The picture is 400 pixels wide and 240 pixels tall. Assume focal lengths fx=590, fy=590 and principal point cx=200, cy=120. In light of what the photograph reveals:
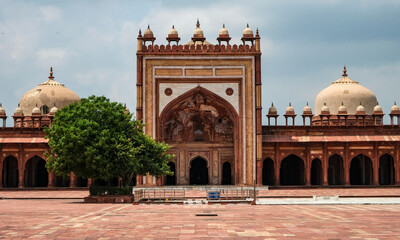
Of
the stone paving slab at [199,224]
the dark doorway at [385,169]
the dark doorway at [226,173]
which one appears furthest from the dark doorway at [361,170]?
the stone paving slab at [199,224]

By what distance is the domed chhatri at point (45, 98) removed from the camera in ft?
144

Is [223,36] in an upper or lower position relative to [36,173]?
upper

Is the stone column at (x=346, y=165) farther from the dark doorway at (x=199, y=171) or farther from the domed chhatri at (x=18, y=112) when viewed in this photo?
the domed chhatri at (x=18, y=112)

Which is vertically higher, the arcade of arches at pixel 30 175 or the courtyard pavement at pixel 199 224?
the arcade of arches at pixel 30 175

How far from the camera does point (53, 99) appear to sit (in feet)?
145

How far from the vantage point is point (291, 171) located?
137 ft

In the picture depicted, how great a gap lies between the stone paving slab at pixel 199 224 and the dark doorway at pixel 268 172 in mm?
20874

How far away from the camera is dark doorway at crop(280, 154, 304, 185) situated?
41312mm

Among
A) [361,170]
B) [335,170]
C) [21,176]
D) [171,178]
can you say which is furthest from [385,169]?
[21,176]

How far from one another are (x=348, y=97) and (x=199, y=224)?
33.9 meters

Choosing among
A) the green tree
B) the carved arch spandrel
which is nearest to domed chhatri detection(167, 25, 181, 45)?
the carved arch spandrel

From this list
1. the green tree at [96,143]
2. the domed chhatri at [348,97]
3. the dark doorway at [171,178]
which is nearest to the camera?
the green tree at [96,143]

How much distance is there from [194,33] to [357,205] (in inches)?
759

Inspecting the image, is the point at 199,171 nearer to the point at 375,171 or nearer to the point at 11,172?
the point at 375,171
